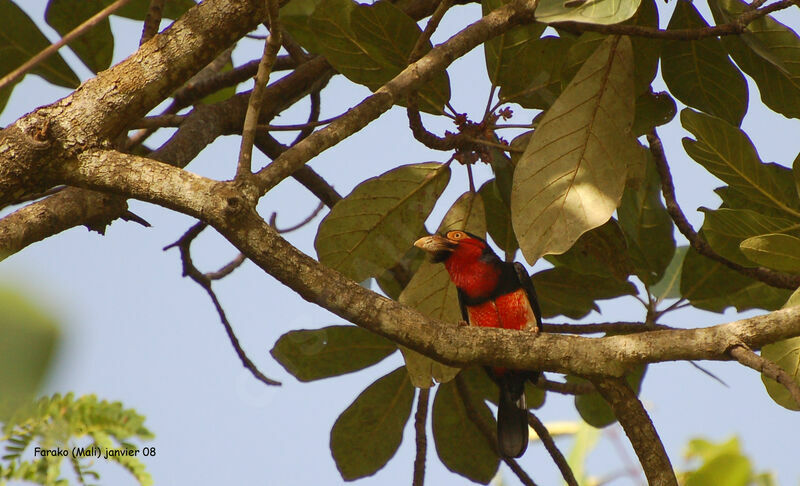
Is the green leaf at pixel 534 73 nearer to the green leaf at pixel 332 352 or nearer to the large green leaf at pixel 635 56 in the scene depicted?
the large green leaf at pixel 635 56

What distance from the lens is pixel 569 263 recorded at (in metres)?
3.41

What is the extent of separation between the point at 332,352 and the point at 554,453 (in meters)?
1.03

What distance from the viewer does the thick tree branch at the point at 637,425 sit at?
6.82 feet

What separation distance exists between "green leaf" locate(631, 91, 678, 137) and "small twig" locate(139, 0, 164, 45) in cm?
165

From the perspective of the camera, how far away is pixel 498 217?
11.5 ft

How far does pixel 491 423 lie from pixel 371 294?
2127 mm

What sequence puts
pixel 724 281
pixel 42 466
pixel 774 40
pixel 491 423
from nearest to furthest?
pixel 42 466
pixel 774 40
pixel 724 281
pixel 491 423

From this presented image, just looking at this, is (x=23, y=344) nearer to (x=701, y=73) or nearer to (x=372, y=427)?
(x=701, y=73)

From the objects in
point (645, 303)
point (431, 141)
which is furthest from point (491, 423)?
point (431, 141)

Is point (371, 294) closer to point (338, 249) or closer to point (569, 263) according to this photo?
point (338, 249)

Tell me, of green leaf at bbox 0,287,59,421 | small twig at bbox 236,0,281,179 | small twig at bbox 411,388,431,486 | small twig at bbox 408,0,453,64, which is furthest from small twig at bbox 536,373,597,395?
green leaf at bbox 0,287,59,421

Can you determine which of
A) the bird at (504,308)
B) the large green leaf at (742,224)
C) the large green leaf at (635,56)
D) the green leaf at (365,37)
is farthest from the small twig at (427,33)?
the large green leaf at (742,224)

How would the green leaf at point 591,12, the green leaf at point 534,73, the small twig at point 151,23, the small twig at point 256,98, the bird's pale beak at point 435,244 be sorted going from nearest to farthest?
1. the small twig at point 256,98
2. the green leaf at point 591,12
3. the small twig at point 151,23
4. the green leaf at point 534,73
5. the bird's pale beak at point 435,244

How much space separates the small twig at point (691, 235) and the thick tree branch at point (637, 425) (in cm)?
107
